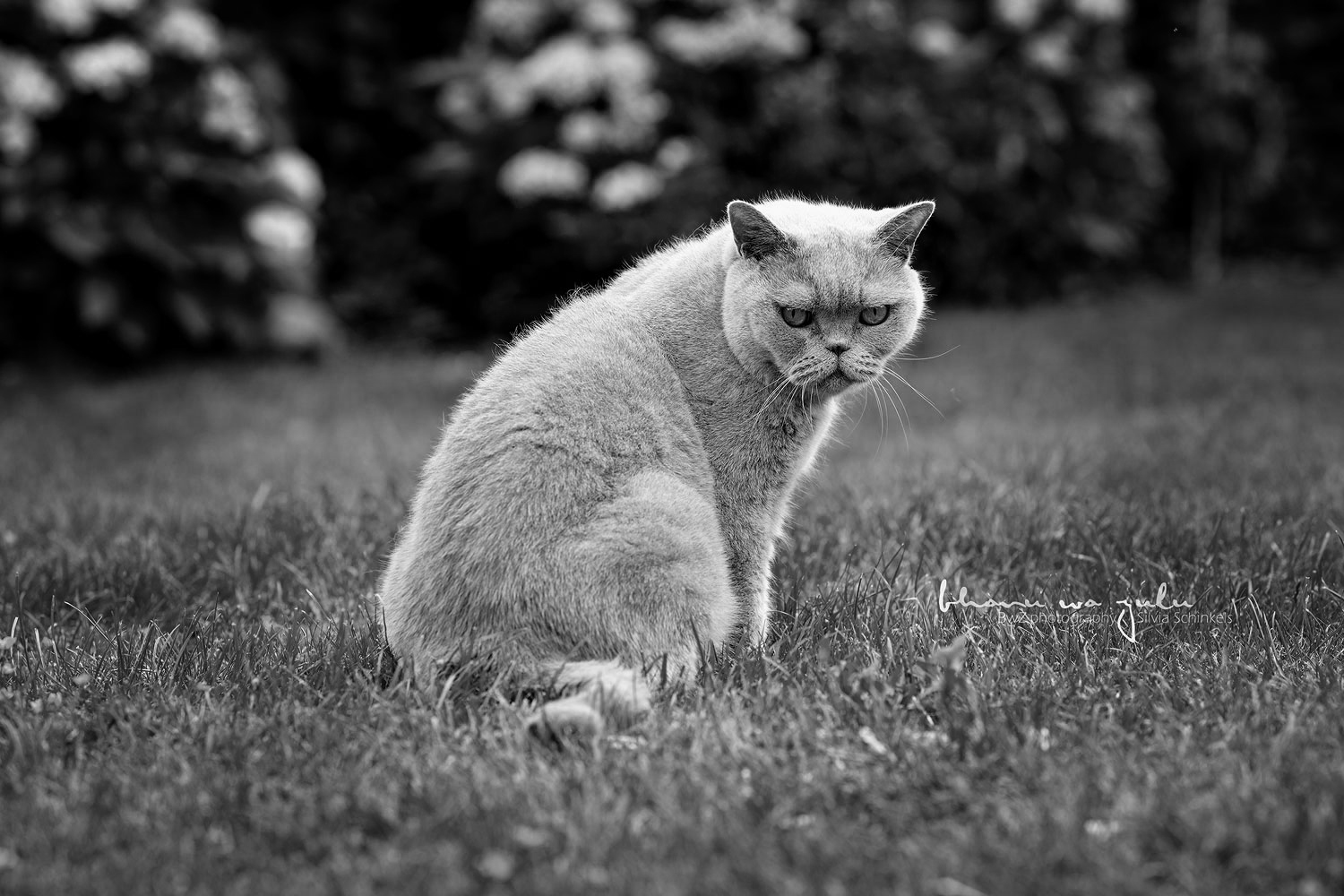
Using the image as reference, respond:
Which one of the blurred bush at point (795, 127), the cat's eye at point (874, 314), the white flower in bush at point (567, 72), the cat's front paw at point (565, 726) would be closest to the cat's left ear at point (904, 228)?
the cat's eye at point (874, 314)

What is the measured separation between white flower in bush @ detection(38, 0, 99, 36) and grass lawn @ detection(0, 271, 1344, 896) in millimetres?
3318

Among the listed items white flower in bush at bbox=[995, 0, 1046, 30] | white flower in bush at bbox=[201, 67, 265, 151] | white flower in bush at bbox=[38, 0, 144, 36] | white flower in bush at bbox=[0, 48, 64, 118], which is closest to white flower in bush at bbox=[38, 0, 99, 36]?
white flower in bush at bbox=[38, 0, 144, 36]

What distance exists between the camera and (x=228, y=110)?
743 cm

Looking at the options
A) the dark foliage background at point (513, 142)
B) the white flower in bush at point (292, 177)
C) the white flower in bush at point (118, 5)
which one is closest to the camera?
the white flower in bush at point (118, 5)

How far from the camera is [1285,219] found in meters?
11.2

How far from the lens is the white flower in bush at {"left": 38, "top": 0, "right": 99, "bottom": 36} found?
6.81m

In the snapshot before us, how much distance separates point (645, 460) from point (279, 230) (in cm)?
528

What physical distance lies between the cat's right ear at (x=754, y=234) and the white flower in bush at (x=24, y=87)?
5.25 metres

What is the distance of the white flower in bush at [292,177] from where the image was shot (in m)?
7.61

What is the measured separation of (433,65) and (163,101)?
1.72 metres

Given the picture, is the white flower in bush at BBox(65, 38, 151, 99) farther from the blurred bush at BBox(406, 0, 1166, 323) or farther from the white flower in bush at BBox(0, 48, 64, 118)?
the blurred bush at BBox(406, 0, 1166, 323)

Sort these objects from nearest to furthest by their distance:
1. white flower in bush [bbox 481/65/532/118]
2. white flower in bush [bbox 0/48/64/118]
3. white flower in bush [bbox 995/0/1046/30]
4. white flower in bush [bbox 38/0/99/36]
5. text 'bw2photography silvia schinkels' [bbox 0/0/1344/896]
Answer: text 'bw2photography silvia schinkels' [bbox 0/0/1344/896] → white flower in bush [bbox 0/48/64/118] → white flower in bush [bbox 38/0/99/36] → white flower in bush [bbox 481/65/532/118] → white flower in bush [bbox 995/0/1046/30]

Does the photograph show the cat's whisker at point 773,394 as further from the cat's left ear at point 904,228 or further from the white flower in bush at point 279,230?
the white flower in bush at point 279,230

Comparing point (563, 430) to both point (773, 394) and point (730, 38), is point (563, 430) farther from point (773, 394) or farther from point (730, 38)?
point (730, 38)
